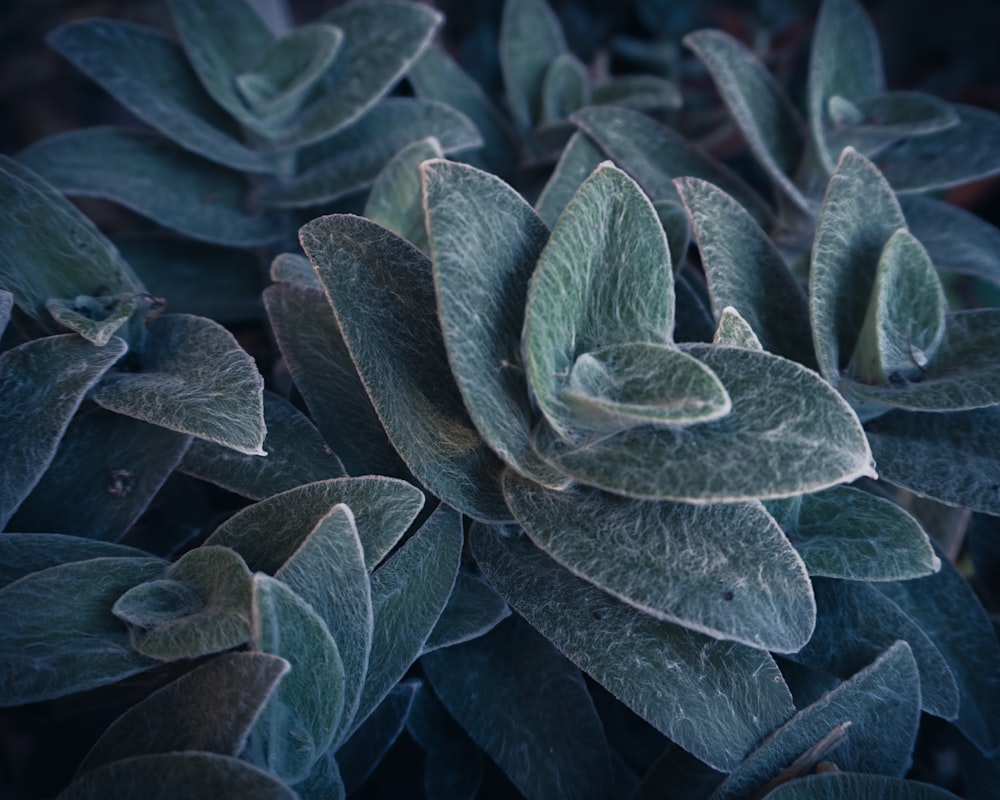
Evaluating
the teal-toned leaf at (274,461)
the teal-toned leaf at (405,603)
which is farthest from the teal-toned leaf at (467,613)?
the teal-toned leaf at (274,461)

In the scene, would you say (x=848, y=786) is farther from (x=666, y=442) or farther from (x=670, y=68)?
(x=670, y=68)

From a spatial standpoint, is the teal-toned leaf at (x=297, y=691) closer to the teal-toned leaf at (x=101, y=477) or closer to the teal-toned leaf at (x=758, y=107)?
the teal-toned leaf at (x=101, y=477)

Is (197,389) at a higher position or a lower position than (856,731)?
higher

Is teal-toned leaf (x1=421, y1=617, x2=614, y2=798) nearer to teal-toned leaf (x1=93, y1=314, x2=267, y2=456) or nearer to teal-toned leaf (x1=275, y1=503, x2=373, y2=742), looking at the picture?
teal-toned leaf (x1=275, y1=503, x2=373, y2=742)

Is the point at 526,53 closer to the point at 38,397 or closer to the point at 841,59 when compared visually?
the point at 841,59

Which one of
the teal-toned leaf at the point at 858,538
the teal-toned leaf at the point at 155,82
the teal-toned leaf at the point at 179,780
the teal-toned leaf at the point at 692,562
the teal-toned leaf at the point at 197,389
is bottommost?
the teal-toned leaf at the point at 858,538

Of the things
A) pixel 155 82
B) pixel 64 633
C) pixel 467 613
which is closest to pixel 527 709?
pixel 467 613

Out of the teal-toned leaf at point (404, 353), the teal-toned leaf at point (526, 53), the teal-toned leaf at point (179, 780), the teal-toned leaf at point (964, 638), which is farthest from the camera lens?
the teal-toned leaf at point (526, 53)
